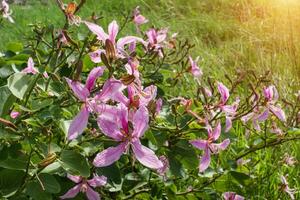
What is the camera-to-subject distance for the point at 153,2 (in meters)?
7.42

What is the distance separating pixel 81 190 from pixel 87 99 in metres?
0.36

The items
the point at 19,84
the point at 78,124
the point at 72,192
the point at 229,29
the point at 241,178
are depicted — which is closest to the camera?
the point at 78,124

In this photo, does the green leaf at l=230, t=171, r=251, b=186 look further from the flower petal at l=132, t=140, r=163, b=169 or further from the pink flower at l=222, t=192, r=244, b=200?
the flower petal at l=132, t=140, r=163, b=169

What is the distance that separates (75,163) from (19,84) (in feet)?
0.59

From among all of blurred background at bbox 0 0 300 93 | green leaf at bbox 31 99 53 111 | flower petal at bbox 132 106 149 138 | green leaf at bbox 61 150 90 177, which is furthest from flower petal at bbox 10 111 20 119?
blurred background at bbox 0 0 300 93

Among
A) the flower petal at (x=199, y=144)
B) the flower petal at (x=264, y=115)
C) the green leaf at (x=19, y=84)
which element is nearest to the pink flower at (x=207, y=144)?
the flower petal at (x=199, y=144)

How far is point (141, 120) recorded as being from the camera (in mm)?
985

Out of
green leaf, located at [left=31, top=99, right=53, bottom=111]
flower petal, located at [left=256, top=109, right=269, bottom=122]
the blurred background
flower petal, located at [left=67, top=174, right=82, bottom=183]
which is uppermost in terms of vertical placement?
green leaf, located at [left=31, top=99, right=53, bottom=111]

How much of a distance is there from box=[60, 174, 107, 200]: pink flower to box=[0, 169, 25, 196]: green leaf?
152 millimetres

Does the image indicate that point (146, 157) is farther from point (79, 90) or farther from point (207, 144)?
point (207, 144)

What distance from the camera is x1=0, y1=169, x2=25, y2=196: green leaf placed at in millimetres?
1145

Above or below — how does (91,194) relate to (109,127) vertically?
below

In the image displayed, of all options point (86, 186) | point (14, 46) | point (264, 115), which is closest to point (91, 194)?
point (86, 186)

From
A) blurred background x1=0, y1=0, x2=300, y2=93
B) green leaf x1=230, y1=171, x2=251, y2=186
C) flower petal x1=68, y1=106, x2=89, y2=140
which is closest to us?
flower petal x1=68, y1=106, x2=89, y2=140
